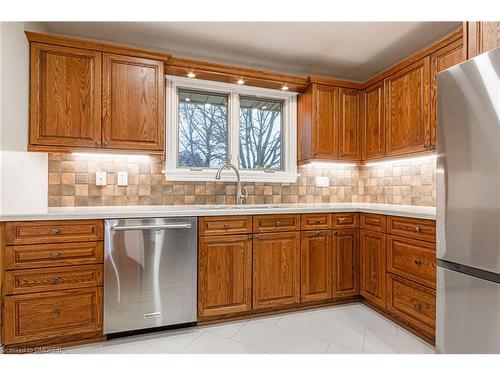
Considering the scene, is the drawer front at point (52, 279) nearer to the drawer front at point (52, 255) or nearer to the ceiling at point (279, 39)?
the drawer front at point (52, 255)

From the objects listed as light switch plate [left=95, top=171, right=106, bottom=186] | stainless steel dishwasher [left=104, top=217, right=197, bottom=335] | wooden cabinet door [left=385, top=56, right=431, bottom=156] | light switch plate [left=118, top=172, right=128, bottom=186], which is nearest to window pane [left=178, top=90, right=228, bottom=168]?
light switch plate [left=118, top=172, right=128, bottom=186]

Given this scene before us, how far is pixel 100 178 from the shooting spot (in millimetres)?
2615

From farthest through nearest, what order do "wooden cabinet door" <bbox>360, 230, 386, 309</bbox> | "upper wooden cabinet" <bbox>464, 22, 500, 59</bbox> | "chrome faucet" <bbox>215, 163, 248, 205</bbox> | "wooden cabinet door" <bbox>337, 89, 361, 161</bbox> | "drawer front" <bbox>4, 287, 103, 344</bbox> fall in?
"wooden cabinet door" <bbox>337, 89, 361, 161</bbox>
"chrome faucet" <bbox>215, 163, 248, 205</bbox>
"wooden cabinet door" <bbox>360, 230, 386, 309</bbox>
"drawer front" <bbox>4, 287, 103, 344</bbox>
"upper wooden cabinet" <bbox>464, 22, 500, 59</bbox>

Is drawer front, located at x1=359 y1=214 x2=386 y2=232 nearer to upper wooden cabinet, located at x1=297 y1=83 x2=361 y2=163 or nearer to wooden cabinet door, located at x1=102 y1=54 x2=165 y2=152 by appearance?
upper wooden cabinet, located at x1=297 y1=83 x2=361 y2=163

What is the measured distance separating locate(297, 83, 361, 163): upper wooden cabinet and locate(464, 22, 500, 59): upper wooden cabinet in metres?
1.50

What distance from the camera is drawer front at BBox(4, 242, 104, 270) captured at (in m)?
1.88

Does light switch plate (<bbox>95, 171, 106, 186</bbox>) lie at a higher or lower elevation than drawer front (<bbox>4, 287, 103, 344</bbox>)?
higher

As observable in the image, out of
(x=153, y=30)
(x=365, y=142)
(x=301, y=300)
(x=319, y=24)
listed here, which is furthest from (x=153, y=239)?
(x=365, y=142)

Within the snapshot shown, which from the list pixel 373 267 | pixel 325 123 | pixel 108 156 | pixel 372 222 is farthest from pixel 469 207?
pixel 108 156

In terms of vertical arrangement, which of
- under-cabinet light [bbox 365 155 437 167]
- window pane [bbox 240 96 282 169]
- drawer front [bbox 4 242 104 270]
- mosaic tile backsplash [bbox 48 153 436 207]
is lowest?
drawer front [bbox 4 242 104 270]

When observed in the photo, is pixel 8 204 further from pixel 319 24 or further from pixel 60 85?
pixel 319 24

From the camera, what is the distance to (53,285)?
1961 mm

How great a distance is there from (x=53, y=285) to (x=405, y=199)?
10.3 feet

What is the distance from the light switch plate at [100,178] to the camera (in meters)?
2.61
